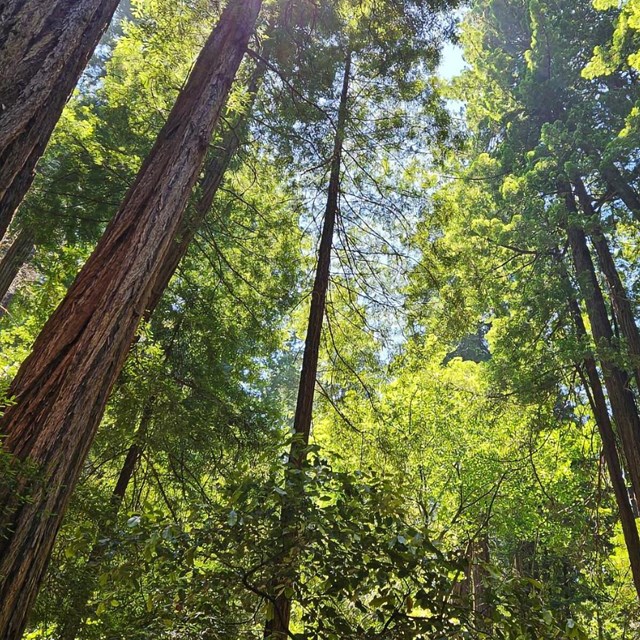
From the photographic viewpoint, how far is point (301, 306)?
679cm

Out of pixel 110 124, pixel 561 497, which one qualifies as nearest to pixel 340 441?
pixel 110 124

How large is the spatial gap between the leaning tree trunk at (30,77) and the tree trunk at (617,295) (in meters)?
7.01

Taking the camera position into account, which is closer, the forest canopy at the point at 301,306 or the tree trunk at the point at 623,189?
the forest canopy at the point at 301,306

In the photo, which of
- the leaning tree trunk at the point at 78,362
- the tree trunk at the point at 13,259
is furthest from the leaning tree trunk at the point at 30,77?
the tree trunk at the point at 13,259

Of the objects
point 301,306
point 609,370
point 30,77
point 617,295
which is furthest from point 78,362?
point 617,295

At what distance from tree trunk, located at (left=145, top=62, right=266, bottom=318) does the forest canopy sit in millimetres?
35

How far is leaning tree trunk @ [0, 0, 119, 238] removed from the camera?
1.45 m

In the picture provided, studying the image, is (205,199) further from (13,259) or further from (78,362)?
(13,259)

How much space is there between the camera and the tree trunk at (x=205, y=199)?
4.62 metres

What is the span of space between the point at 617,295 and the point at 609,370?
1.21 meters

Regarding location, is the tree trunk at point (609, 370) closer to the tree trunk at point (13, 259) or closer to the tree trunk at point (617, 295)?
the tree trunk at point (617, 295)

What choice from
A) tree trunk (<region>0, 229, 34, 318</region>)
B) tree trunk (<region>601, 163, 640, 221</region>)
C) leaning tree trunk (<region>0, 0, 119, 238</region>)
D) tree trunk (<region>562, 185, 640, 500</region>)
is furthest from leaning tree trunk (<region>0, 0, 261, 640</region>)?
tree trunk (<region>601, 163, 640, 221</region>)

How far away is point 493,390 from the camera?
27.0 ft

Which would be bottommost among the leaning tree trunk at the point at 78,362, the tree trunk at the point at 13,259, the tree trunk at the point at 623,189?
the leaning tree trunk at the point at 78,362
